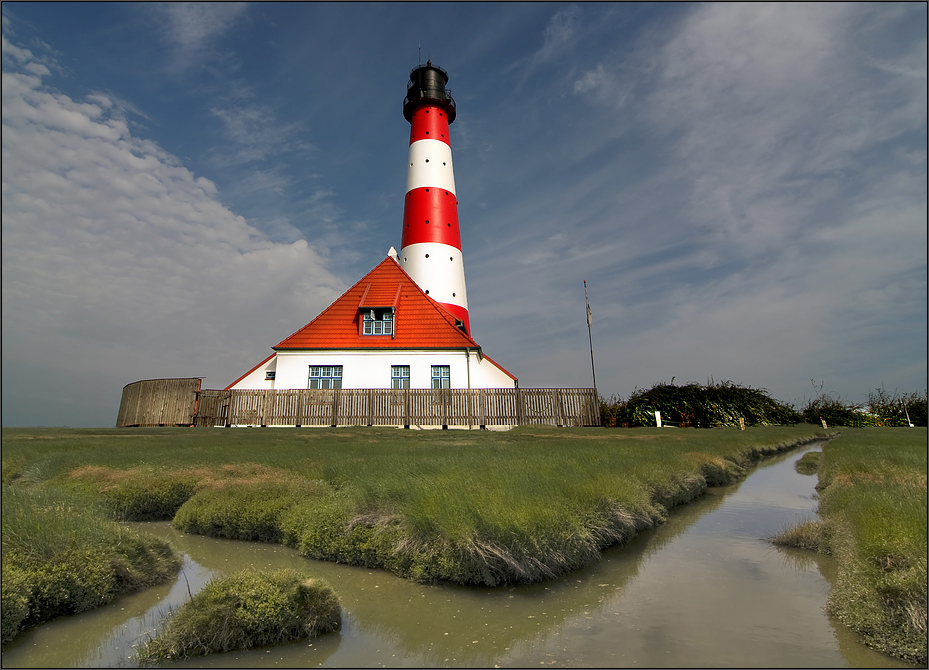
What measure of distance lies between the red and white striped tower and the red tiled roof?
1812mm

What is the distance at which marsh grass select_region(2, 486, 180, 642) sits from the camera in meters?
4.05

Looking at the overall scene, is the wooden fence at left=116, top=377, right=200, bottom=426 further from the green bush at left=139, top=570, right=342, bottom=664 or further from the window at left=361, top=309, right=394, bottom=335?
the green bush at left=139, top=570, right=342, bottom=664

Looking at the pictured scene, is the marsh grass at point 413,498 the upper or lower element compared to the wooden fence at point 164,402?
lower

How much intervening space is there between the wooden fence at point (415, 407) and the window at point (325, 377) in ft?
2.77

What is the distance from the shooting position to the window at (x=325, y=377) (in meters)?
24.9

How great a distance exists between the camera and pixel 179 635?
11.9 feet

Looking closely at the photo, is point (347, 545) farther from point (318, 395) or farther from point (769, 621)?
point (318, 395)

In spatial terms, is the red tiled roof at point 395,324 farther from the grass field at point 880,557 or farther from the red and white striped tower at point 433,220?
the grass field at point 880,557

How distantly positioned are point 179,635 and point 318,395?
69.2ft

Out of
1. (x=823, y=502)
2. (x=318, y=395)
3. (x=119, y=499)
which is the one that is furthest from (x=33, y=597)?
(x=318, y=395)

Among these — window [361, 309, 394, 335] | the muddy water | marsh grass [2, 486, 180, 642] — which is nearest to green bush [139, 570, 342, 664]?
the muddy water

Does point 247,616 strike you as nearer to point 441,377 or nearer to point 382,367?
point 441,377

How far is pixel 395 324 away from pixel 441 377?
12.5 ft

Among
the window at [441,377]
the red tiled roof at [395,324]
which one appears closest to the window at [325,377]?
the red tiled roof at [395,324]
